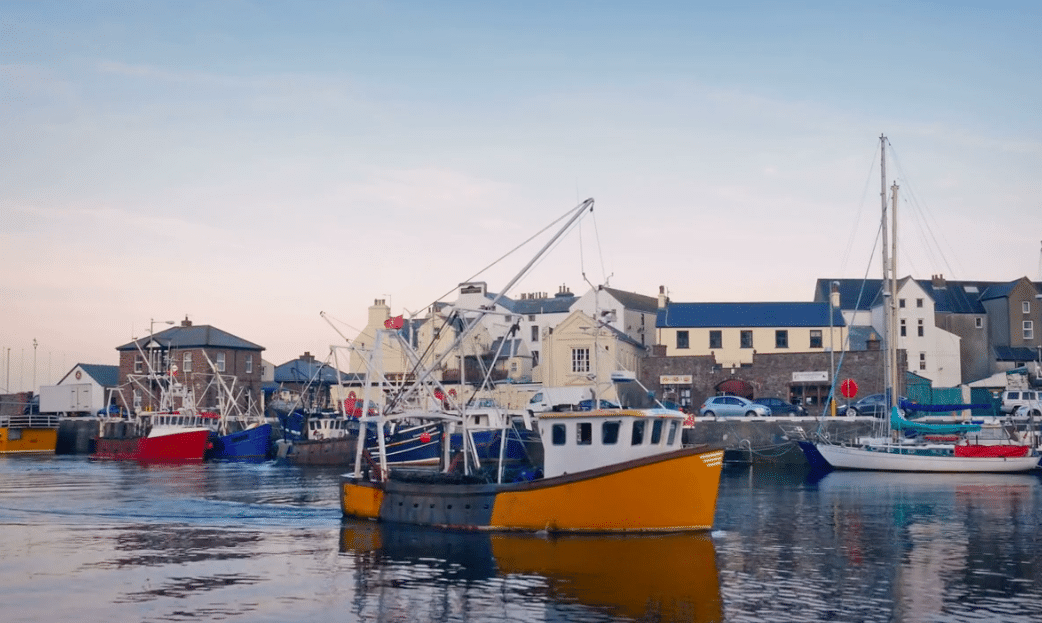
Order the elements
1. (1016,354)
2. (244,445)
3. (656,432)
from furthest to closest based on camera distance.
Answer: (1016,354)
(244,445)
(656,432)

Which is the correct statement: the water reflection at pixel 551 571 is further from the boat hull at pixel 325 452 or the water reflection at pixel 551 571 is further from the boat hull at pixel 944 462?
the boat hull at pixel 325 452

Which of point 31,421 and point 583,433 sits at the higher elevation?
point 583,433

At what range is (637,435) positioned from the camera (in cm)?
3052

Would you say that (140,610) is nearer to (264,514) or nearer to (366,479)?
(366,479)

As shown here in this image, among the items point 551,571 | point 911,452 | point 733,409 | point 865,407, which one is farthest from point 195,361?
point 551,571

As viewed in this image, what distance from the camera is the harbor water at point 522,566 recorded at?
2159cm

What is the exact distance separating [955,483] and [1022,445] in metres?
8.36

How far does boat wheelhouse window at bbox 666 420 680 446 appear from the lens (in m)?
31.0

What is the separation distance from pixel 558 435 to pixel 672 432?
3.29 meters

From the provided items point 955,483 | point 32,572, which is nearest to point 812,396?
point 955,483

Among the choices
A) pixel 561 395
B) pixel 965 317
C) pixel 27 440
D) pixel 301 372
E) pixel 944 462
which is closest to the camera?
pixel 944 462

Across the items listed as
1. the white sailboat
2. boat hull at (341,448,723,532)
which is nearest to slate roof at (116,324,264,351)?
the white sailboat

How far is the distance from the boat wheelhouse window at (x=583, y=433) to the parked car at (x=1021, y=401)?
48440 millimetres

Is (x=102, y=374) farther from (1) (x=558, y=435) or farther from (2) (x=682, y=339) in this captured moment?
(1) (x=558, y=435)
